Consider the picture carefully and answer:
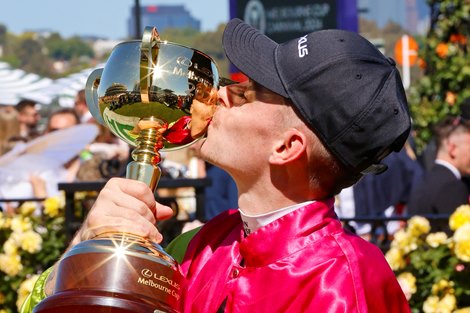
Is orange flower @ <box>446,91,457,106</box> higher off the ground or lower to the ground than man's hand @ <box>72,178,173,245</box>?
lower

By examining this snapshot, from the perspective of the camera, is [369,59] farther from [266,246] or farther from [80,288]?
[80,288]

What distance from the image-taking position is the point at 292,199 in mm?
2238

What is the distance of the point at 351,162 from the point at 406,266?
2.56 meters

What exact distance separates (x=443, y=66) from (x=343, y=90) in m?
7.84

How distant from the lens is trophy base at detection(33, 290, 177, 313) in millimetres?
1917

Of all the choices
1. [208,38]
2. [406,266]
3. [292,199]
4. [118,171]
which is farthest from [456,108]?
[208,38]

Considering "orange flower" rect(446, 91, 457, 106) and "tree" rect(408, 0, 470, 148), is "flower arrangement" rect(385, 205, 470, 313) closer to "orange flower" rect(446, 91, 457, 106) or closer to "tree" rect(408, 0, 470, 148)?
"tree" rect(408, 0, 470, 148)

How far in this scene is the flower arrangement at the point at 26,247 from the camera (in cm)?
530

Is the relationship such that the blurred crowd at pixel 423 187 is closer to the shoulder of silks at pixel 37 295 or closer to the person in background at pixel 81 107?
the person in background at pixel 81 107

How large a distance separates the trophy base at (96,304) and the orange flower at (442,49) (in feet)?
26.7

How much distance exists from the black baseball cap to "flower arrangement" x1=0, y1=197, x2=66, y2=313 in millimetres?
3141

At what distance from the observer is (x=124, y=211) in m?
2.06

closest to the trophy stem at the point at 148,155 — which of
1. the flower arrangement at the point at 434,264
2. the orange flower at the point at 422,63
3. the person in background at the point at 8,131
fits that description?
the flower arrangement at the point at 434,264

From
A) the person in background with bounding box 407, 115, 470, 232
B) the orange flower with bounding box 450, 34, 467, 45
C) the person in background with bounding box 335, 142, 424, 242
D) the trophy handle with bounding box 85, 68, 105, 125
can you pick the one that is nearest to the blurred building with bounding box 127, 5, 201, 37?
the trophy handle with bounding box 85, 68, 105, 125
